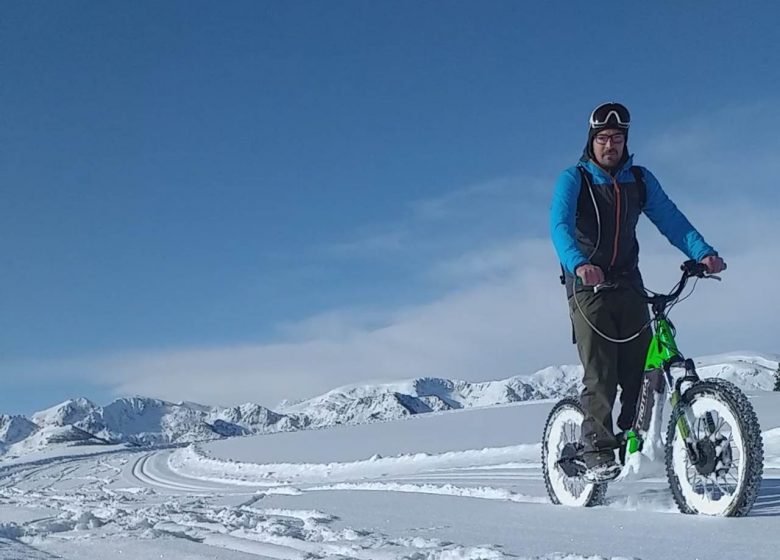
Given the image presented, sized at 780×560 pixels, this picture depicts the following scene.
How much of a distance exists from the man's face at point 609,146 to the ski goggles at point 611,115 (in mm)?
43

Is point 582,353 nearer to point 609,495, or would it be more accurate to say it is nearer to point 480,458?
point 609,495

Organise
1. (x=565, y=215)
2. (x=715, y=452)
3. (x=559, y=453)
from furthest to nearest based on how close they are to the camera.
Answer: (x=559, y=453), (x=565, y=215), (x=715, y=452)

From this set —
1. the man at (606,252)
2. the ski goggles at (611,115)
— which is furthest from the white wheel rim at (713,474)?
the ski goggles at (611,115)

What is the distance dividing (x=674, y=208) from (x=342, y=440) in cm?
1687

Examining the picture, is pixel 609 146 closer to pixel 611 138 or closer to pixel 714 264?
pixel 611 138

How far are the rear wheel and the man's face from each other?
1.59 meters

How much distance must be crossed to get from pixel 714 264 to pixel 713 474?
3.87ft

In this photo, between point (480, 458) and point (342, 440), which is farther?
point (342, 440)

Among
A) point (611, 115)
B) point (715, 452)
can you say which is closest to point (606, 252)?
point (611, 115)

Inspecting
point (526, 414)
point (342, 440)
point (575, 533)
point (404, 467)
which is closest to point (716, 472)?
point (575, 533)

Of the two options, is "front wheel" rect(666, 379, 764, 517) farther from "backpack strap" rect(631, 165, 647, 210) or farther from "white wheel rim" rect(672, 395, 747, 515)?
"backpack strap" rect(631, 165, 647, 210)

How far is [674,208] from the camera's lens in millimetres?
4402

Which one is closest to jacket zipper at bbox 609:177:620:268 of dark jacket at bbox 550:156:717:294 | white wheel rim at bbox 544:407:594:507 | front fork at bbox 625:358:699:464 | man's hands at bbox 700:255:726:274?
A: dark jacket at bbox 550:156:717:294

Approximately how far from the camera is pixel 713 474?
3.54 metres
